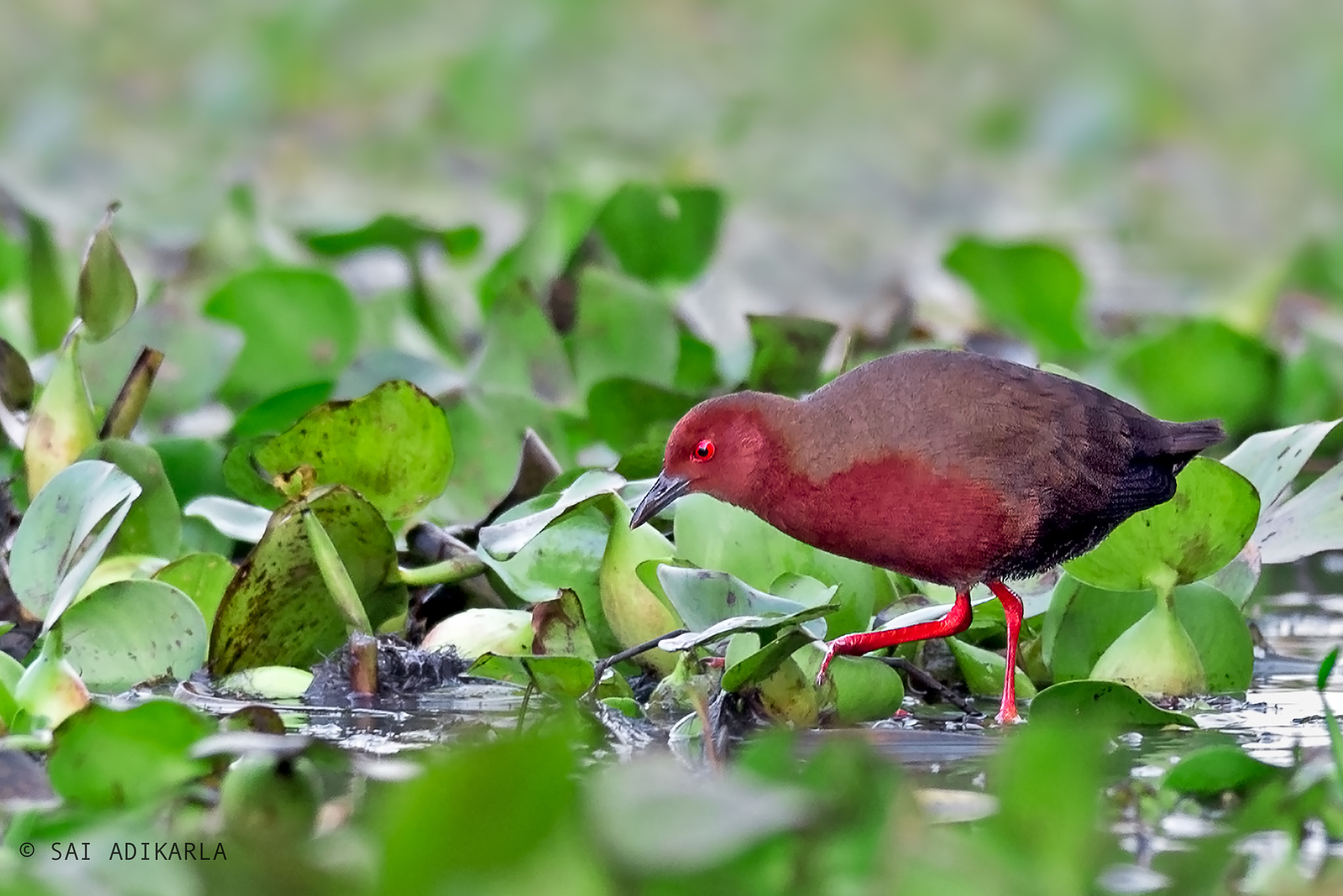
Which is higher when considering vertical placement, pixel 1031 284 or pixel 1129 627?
pixel 1031 284

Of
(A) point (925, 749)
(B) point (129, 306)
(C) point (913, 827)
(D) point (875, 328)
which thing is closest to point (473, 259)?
(D) point (875, 328)

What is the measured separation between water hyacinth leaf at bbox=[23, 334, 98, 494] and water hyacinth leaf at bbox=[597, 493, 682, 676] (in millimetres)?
1074

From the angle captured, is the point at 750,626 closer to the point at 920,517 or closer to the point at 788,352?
the point at 920,517

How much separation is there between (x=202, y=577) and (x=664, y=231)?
260cm

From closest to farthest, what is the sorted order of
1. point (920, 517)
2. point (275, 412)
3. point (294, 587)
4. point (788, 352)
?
point (294, 587)
point (920, 517)
point (275, 412)
point (788, 352)

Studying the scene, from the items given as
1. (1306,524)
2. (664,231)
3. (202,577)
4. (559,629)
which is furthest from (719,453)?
(664,231)

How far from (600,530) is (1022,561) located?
0.81 m

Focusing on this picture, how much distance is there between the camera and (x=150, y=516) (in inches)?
154

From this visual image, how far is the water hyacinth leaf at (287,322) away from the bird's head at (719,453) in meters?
1.50

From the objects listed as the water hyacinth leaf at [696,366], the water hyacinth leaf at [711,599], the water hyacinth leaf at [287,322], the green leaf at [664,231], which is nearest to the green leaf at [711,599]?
the water hyacinth leaf at [711,599]

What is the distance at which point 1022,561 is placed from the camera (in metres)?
3.93

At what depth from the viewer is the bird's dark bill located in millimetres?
3846

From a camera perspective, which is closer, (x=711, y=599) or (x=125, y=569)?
(x=711, y=599)

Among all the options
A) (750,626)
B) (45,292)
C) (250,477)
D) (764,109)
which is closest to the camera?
(750,626)
